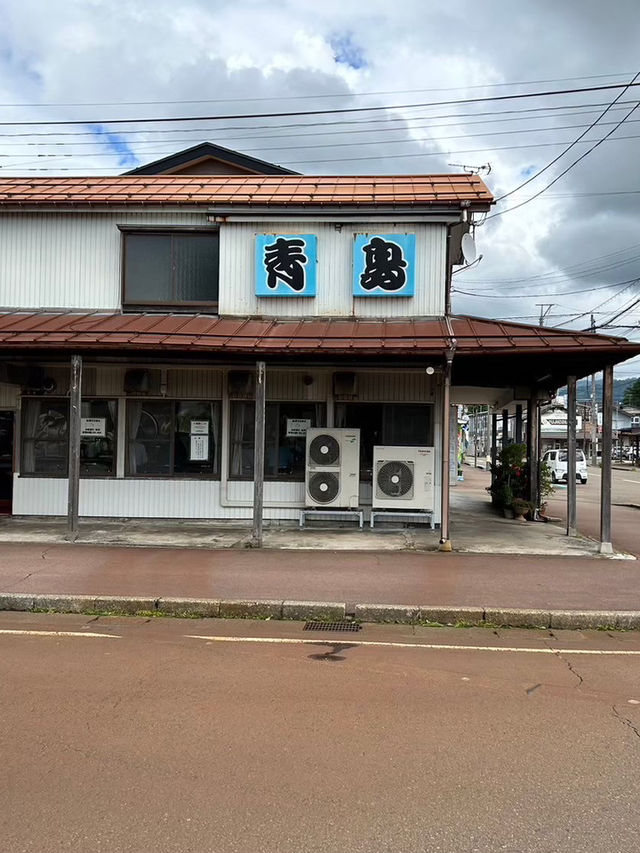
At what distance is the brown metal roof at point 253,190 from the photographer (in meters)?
12.1

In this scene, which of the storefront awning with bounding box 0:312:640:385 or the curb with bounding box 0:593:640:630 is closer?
the curb with bounding box 0:593:640:630

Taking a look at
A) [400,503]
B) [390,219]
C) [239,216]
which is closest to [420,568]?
[400,503]

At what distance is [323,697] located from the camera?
477cm

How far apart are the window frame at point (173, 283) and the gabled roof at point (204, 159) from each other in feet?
25.4

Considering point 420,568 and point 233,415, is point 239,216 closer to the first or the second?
point 233,415

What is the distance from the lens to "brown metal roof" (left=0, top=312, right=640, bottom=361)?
10000mm

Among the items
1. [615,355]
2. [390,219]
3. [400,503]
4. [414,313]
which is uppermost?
[390,219]

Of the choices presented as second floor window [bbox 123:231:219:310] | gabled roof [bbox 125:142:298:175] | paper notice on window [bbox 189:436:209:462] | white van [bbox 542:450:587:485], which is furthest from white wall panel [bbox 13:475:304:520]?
white van [bbox 542:450:587:485]

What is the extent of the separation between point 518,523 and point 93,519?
8.67 metres

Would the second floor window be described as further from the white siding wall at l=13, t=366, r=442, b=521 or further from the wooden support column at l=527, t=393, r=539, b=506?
the wooden support column at l=527, t=393, r=539, b=506

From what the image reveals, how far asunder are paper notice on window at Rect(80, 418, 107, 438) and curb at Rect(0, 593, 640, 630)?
19.1 ft

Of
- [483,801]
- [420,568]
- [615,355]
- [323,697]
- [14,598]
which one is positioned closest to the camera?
[483,801]

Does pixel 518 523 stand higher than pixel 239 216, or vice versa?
pixel 239 216

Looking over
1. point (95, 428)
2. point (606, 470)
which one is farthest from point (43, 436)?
point (606, 470)
